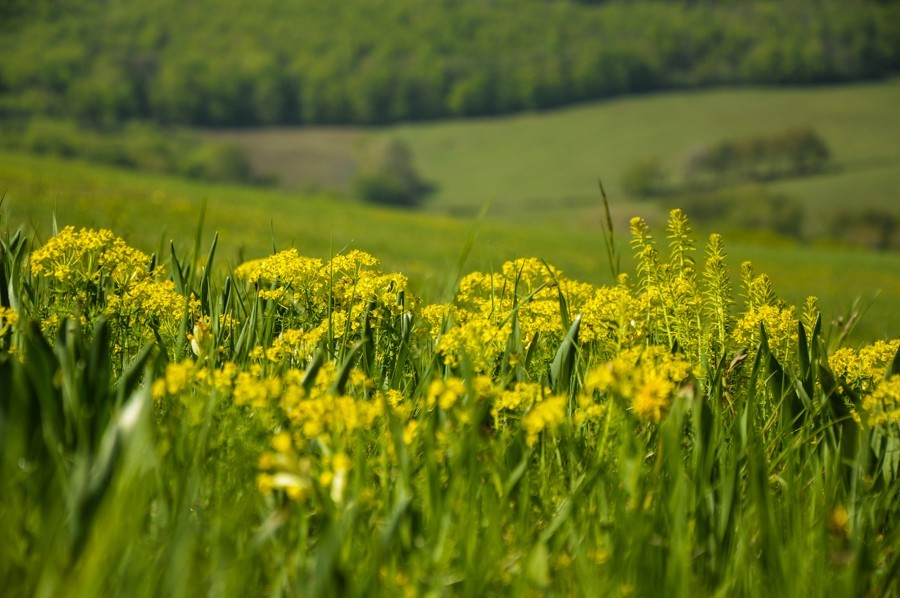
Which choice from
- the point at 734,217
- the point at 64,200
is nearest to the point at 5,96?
the point at 734,217

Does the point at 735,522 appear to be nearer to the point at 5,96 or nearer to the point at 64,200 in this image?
the point at 64,200

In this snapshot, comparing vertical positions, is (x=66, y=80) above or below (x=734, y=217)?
above

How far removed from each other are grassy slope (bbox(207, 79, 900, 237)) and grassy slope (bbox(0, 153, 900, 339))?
5221 centimetres

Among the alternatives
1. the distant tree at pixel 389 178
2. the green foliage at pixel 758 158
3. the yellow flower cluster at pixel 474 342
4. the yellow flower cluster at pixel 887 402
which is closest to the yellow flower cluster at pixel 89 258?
the yellow flower cluster at pixel 474 342

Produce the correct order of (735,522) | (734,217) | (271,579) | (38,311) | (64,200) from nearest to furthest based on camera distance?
(271,579), (735,522), (38,311), (64,200), (734,217)

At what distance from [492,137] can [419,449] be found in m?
153

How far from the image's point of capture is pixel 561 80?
18225cm

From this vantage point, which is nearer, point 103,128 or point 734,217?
point 734,217

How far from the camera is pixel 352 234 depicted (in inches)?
1288

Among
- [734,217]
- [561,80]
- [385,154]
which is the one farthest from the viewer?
[561,80]

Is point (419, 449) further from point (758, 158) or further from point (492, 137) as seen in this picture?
point (492, 137)

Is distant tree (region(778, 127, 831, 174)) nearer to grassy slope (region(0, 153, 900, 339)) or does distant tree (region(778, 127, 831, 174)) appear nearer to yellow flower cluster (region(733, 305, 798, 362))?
grassy slope (region(0, 153, 900, 339))

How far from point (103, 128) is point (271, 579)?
154430 millimetres

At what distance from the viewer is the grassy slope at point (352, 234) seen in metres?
19.4
